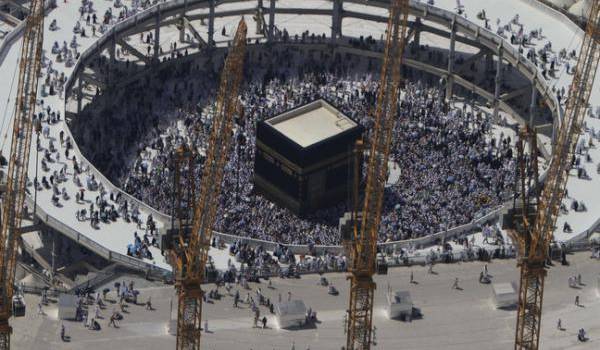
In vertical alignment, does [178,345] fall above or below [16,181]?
below

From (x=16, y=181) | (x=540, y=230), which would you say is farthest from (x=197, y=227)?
(x=540, y=230)

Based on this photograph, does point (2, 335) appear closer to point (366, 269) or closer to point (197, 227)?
point (197, 227)

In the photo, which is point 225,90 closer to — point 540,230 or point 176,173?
point 176,173

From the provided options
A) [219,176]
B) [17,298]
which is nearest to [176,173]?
[219,176]

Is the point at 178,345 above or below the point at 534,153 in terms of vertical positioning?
below

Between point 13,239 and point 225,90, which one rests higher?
point 225,90

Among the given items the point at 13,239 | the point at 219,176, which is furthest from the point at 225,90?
the point at 13,239

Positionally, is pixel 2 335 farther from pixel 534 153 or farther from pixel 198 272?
pixel 534 153
